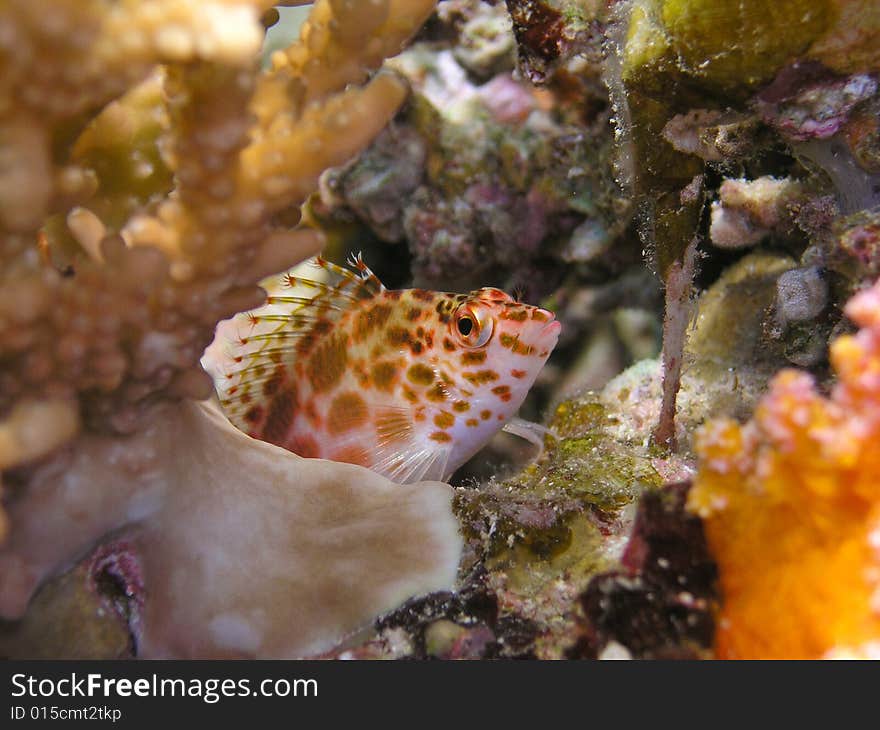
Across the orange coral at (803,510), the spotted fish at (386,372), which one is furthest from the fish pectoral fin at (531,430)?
the orange coral at (803,510)

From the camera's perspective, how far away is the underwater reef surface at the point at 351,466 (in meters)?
1.33

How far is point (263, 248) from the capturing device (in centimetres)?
165

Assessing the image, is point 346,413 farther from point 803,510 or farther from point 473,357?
point 803,510

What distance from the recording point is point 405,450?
10.4 feet

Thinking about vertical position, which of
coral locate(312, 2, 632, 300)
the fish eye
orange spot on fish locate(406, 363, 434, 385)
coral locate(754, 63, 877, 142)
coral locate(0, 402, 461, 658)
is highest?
coral locate(312, 2, 632, 300)

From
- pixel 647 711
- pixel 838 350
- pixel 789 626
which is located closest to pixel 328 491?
pixel 647 711

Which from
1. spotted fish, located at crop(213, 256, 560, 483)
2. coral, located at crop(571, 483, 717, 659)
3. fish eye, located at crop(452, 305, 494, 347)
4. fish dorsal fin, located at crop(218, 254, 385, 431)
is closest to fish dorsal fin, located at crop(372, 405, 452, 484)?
spotted fish, located at crop(213, 256, 560, 483)

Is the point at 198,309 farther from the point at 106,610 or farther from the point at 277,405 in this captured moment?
the point at 277,405

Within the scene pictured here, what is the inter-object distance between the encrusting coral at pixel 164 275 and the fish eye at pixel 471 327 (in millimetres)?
1085

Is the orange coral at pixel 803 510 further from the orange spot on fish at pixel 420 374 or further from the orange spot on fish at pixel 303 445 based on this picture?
the orange spot on fish at pixel 303 445

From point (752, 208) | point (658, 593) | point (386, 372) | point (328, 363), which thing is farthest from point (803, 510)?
point (328, 363)

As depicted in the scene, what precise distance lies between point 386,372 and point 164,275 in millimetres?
1800

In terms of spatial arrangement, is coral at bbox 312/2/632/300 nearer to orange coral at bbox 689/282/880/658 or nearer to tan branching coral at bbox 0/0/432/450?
tan branching coral at bbox 0/0/432/450

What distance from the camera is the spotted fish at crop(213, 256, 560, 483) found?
3082 millimetres
